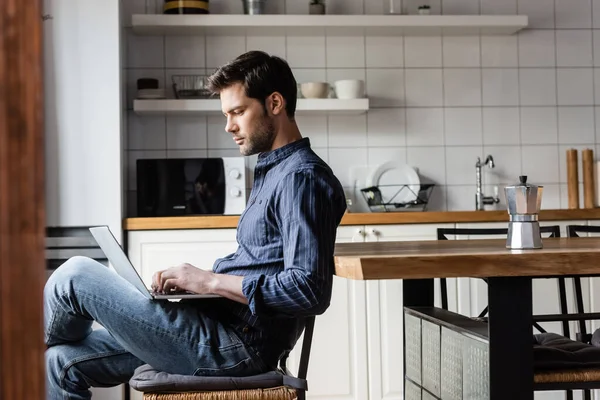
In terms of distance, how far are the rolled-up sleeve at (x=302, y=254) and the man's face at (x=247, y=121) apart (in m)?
0.26

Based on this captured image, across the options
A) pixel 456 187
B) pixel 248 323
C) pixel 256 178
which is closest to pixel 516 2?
pixel 456 187

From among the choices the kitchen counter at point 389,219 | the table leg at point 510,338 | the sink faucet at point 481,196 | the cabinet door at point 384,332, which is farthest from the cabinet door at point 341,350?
the table leg at point 510,338

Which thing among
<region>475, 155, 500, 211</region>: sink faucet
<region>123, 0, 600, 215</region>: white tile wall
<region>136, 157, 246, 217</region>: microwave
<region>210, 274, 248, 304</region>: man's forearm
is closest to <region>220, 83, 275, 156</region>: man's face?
<region>210, 274, 248, 304</region>: man's forearm

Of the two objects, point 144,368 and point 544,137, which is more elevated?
point 544,137

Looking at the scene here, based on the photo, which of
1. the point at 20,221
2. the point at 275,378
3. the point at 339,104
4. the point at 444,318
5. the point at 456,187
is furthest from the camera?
the point at 456,187

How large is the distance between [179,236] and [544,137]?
1.98m

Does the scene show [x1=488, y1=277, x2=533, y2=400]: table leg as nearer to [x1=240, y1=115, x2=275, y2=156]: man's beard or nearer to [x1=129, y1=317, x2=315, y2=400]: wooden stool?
[x1=129, y1=317, x2=315, y2=400]: wooden stool

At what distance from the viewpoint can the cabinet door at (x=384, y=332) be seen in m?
3.52

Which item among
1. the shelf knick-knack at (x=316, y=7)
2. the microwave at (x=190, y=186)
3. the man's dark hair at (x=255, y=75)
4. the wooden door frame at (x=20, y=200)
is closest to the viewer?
the wooden door frame at (x=20, y=200)

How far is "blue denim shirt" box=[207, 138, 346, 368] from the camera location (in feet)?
5.33

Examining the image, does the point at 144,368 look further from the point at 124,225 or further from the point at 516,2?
the point at 516,2

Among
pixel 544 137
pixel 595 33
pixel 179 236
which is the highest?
pixel 595 33

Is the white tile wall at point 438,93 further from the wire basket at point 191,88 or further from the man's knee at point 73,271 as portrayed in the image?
the man's knee at point 73,271

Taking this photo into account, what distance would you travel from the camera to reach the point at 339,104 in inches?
153
